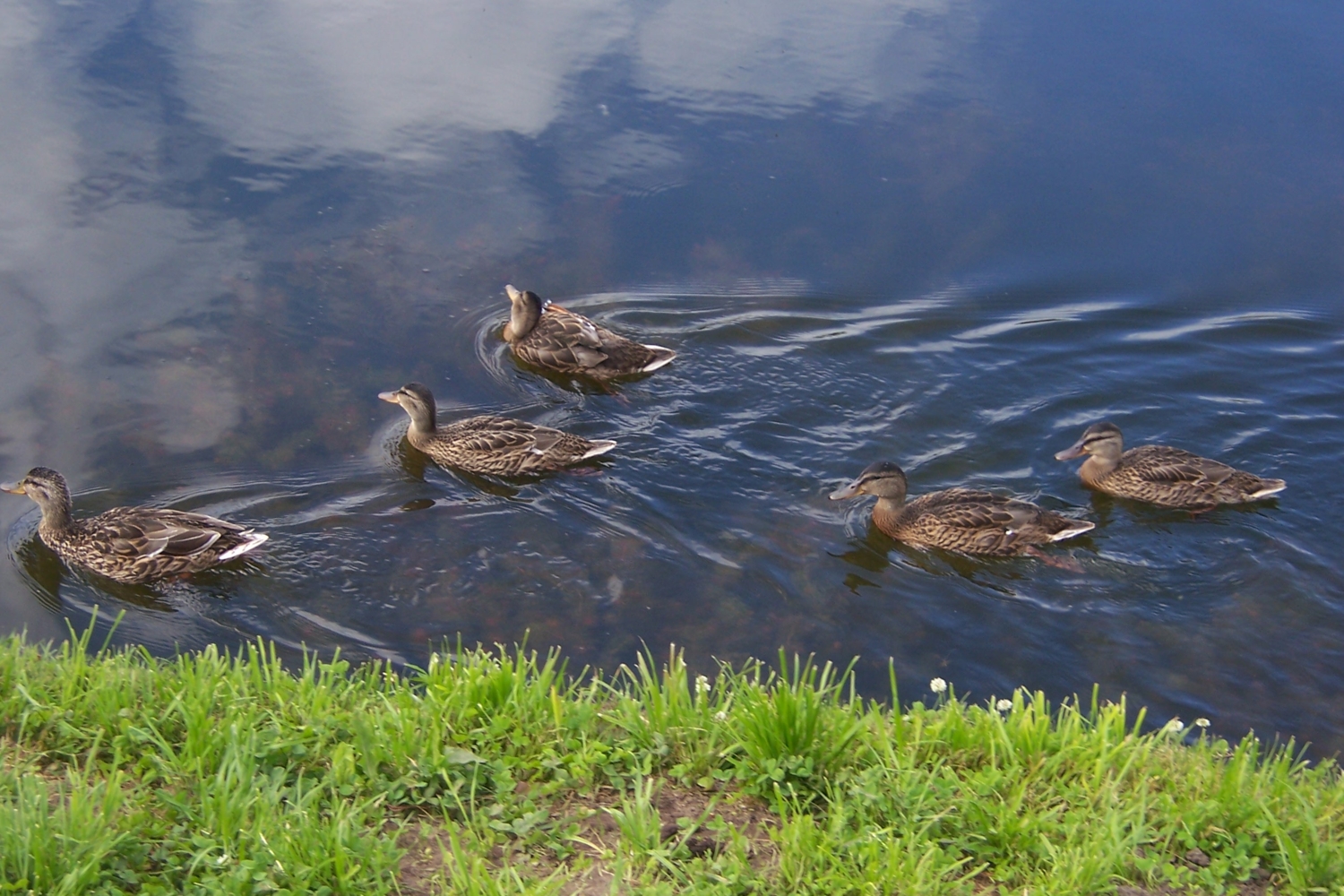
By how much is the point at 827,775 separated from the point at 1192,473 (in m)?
5.76

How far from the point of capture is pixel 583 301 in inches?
427

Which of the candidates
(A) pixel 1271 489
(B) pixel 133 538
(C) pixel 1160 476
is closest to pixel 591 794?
(B) pixel 133 538

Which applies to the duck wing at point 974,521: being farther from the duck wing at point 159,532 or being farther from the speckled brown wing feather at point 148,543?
the duck wing at point 159,532

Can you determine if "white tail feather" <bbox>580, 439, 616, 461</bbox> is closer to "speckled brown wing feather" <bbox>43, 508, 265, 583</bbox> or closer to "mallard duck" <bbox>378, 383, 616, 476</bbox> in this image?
"mallard duck" <bbox>378, 383, 616, 476</bbox>

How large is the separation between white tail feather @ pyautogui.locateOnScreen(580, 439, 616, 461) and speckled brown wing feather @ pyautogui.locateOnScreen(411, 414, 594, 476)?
0.03 meters

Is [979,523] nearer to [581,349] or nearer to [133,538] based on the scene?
[581,349]

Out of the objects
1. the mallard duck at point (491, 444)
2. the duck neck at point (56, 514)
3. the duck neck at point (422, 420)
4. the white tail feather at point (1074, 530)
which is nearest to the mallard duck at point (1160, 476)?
the white tail feather at point (1074, 530)

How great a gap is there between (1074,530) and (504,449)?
439 cm

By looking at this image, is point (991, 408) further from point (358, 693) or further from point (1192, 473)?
point (358, 693)

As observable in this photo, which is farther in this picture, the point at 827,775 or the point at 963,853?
the point at 827,775

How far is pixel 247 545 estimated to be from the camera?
25.0 ft

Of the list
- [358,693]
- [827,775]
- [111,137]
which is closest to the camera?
[827,775]


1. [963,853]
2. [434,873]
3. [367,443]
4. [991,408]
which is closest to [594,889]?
[434,873]

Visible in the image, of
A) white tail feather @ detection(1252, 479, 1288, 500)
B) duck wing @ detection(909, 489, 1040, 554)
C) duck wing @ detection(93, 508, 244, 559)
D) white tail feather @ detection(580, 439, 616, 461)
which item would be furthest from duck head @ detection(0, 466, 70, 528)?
white tail feather @ detection(1252, 479, 1288, 500)
